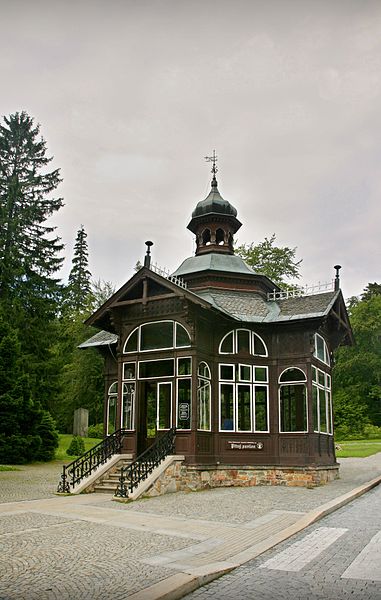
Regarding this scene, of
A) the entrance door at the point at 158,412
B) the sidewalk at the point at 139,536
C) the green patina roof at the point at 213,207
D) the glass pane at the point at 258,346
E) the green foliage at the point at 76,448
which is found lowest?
the sidewalk at the point at 139,536

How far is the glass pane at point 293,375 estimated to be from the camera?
732 inches

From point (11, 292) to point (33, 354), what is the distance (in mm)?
3889

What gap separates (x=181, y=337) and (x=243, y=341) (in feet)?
7.70

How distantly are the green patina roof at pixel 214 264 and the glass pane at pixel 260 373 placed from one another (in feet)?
12.9

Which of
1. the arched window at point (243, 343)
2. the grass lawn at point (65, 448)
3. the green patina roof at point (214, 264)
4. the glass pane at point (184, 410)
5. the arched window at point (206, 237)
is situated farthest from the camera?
the grass lawn at point (65, 448)

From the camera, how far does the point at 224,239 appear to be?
78.1 ft

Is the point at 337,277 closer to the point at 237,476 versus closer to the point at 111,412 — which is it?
the point at 237,476

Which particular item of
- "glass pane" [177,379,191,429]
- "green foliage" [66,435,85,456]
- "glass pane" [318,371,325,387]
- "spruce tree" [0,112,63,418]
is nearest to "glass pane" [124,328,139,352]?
"glass pane" [177,379,191,429]

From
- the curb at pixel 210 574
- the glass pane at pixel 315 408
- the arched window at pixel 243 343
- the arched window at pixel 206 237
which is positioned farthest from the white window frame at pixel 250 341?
the curb at pixel 210 574

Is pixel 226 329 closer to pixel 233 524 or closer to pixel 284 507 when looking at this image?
pixel 284 507

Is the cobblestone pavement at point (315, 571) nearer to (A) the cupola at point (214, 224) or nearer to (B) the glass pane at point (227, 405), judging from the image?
(B) the glass pane at point (227, 405)

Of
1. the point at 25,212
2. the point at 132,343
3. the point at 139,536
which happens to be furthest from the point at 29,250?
the point at 139,536

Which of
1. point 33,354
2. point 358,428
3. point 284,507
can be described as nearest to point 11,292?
point 33,354

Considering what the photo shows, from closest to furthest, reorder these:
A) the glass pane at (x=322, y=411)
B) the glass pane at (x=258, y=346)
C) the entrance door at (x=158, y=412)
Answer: the entrance door at (x=158, y=412)
the glass pane at (x=258, y=346)
the glass pane at (x=322, y=411)
